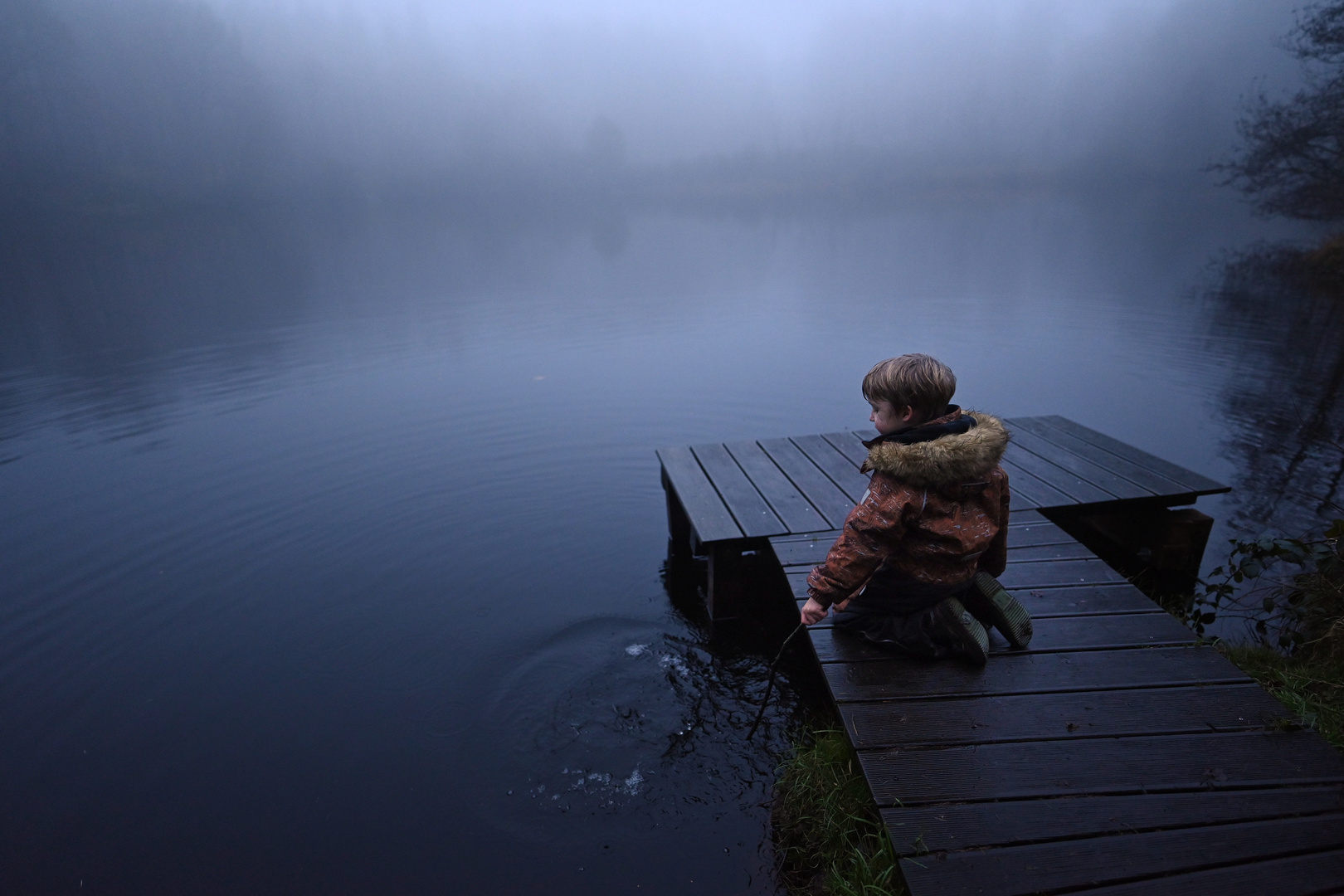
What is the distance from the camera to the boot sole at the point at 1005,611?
3.06 meters

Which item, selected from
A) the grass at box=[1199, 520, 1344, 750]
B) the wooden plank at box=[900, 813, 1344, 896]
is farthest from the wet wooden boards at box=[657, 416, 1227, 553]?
the wooden plank at box=[900, 813, 1344, 896]

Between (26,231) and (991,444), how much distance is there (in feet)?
180

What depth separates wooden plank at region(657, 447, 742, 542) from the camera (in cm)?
456

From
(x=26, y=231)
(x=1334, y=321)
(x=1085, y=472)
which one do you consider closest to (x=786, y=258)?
(x=1334, y=321)

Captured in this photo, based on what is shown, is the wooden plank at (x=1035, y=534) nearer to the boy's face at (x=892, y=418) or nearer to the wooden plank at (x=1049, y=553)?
the wooden plank at (x=1049, y=553)

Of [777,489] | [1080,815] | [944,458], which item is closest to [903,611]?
[944,458]

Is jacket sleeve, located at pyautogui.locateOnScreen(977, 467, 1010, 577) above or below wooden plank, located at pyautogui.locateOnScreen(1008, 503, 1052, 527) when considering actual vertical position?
above

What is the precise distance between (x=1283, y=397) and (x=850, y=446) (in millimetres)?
6824

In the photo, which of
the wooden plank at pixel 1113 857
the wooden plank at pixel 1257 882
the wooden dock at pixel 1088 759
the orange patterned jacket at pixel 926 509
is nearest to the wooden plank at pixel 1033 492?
the wooden dock at pixel 1088 759

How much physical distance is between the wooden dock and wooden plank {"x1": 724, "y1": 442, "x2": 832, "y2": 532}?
0.59 meters

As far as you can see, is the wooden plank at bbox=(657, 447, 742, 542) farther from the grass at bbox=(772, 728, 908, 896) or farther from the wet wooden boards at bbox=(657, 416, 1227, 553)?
the grass at bbox=(772, 728, 908, 896)

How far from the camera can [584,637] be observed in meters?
4.87

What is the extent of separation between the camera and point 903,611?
3.07 m

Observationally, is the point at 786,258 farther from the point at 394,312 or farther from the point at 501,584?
the point at 501,584
